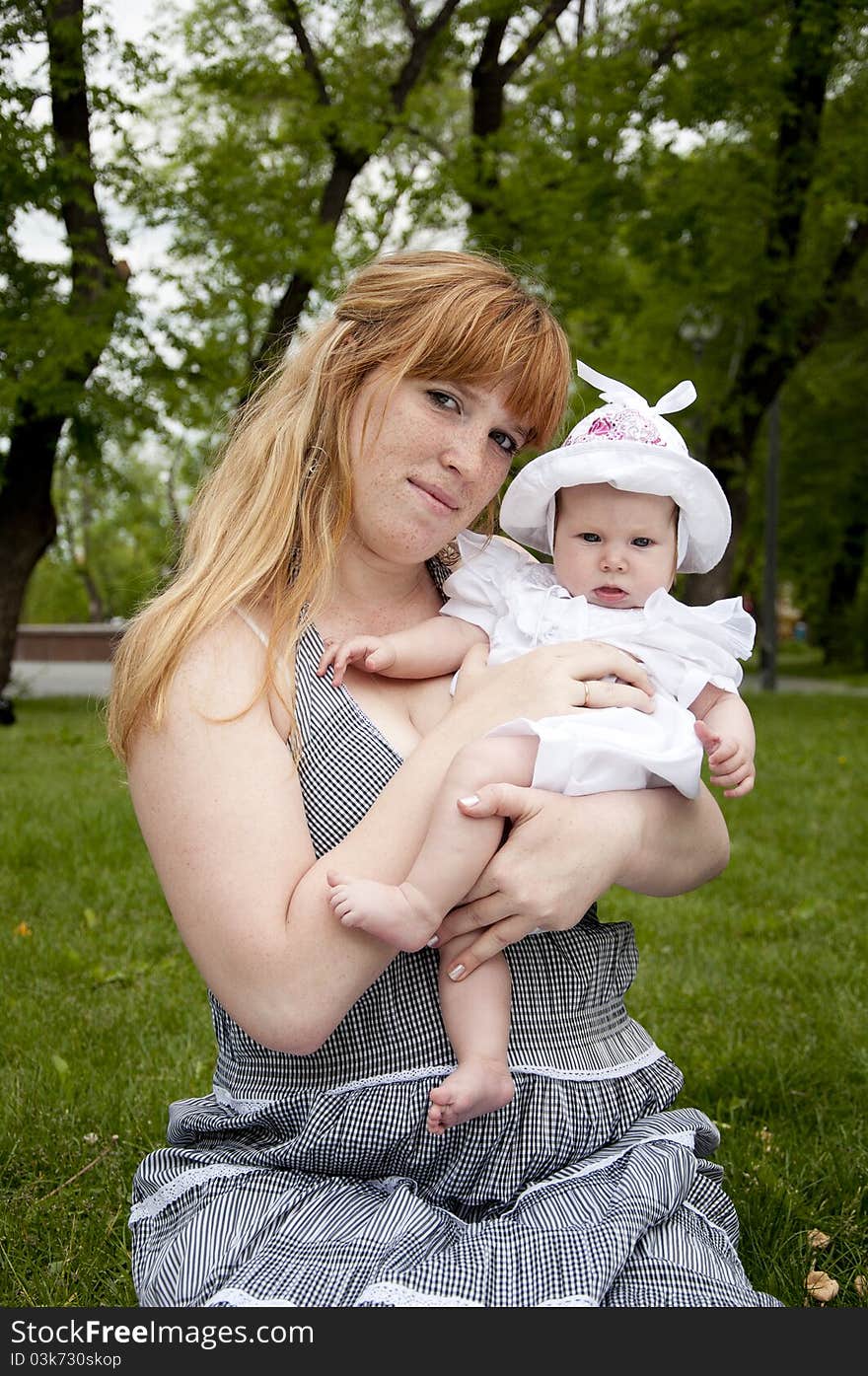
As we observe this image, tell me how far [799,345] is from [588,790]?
1599 centimetres

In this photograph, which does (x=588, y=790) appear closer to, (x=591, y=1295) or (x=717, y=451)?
(x=591, y=1295)

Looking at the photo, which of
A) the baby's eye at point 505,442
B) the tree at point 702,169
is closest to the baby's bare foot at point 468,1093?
the baby's eye at point 505,442

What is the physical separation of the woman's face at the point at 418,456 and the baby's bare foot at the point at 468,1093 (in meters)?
0.84

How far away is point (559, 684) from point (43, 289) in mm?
14151

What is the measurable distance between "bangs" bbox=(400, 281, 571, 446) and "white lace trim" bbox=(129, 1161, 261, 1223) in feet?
4.17

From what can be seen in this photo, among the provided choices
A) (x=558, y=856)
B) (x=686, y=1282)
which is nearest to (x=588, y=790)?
(x=558, y=856)

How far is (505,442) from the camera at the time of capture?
2.23m

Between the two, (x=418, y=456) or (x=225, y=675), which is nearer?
(x=225, y=675)

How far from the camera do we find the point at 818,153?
47.8ft

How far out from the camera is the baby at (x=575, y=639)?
1861mm

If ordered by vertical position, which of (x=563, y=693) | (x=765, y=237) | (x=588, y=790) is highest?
(x=765, y=237)

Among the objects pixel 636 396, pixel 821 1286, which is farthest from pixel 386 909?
pixel 821 1286

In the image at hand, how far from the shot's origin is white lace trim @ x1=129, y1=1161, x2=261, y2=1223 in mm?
2020

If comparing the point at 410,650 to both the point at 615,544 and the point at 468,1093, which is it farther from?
the point at 468,1093
